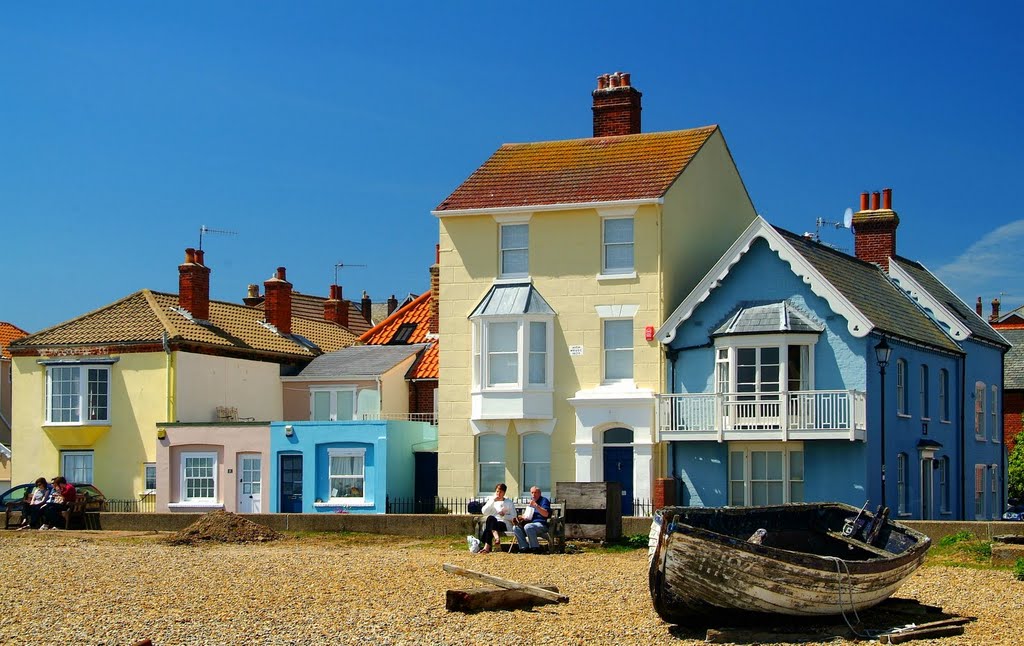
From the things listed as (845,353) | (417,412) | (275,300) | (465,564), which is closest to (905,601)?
(465,564)

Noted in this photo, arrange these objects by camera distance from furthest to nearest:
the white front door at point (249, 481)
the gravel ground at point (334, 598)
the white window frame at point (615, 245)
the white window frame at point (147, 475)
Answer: the white window frame at point (147, 475) < the white front door at point (249, 481) < the white window frame at point (615, 245) < the gravel ground at point (334, 598)

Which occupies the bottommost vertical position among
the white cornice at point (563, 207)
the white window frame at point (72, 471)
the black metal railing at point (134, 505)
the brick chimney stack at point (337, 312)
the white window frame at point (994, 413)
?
the black metal railing at point (134, 505)

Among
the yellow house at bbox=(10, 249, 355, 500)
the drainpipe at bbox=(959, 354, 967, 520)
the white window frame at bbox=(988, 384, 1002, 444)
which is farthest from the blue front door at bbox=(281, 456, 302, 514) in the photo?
the white window frame at bbox=(988, 384, 1002, 444)

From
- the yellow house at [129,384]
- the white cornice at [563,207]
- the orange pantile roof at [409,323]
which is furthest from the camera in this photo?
the orange pantile roof at [409,323]

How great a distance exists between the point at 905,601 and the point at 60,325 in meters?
31.6

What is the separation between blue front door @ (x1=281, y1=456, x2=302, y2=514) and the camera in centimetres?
4038

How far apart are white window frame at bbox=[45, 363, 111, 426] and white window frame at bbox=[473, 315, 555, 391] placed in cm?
1236

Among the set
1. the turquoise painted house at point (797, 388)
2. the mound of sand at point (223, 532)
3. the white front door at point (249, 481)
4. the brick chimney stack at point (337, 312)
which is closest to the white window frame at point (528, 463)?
the turquoise painted house at point (797, 388)

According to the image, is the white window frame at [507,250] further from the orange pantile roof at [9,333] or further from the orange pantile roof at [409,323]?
the orange pantile roof at [9,333]

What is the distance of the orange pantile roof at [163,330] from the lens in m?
43.6

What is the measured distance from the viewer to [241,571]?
25.1 meters

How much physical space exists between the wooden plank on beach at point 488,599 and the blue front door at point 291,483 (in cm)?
2043

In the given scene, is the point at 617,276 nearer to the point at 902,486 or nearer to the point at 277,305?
the point at 902,486

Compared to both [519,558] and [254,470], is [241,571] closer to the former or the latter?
[519,558]
